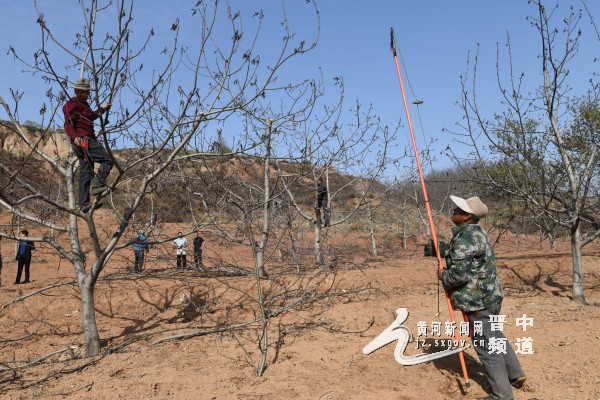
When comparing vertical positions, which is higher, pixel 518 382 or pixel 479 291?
pixel 479 291

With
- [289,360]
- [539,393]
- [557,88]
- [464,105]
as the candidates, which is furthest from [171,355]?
[557,88]

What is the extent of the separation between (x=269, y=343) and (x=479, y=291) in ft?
7.96

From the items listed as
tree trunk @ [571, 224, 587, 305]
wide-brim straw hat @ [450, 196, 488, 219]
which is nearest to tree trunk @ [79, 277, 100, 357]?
wide-brim straw hat @ [450, 196, 488, 219]

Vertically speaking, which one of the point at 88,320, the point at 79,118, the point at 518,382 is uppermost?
the point at 79,118

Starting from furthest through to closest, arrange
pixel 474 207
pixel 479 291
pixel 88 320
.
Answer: pixel 88 320 < pixel 474 207 < pixel 479 291

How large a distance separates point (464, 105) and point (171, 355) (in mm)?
5216

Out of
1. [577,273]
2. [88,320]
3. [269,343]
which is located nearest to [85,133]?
[88,320]

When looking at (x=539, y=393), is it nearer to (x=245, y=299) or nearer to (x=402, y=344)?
(x=402, y=344)

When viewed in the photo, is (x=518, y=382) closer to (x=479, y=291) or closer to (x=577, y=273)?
(x=479, y=291)

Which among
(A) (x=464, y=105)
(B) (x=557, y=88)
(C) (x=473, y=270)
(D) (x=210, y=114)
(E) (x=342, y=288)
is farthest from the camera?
(E) (x=342, y=288)

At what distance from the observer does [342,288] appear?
7.95 meters

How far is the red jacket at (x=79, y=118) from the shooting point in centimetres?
416

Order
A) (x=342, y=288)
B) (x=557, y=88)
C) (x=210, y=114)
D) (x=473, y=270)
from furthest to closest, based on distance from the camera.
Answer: (x=342, y=288), (x=557, y=88), (x=210, y=114), (x=473, y=270)

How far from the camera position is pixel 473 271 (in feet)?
12.4
